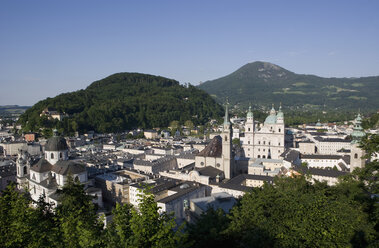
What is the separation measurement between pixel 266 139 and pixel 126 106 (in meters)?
84.8

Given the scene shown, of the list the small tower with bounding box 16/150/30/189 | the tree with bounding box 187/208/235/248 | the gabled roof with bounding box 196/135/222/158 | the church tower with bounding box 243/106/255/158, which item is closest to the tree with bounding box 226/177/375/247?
the tree with bounding box 187/208/235/248

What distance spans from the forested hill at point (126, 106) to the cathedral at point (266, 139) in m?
64.1

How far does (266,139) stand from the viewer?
180 ft

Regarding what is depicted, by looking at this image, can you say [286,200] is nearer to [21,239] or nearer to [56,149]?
[21,239]

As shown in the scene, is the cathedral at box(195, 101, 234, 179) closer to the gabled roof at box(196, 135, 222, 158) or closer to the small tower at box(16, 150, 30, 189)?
the gabled roof at box(196, 135, 222, 158)

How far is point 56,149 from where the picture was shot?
38375mm

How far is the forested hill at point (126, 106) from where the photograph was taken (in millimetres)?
105188

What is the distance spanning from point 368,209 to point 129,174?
31234 millimetres

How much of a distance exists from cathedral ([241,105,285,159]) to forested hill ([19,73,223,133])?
210 ft

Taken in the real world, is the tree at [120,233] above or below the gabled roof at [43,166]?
above

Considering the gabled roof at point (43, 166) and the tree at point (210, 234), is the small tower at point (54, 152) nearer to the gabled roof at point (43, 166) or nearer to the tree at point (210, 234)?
the gabled roof at point (43, 166)

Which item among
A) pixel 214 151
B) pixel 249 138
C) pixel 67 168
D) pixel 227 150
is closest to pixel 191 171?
pixel 227 150

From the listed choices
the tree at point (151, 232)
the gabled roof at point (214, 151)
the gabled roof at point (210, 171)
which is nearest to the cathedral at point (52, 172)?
the gabled roof at point (210, 171)

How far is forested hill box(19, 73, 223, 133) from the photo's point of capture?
345 ft
